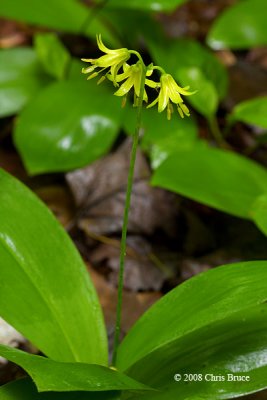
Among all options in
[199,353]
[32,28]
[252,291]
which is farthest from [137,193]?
[32,28]

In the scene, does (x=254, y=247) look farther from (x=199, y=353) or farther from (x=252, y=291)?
(x=252, y=291)

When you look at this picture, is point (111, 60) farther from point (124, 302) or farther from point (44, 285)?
point (124, 302)

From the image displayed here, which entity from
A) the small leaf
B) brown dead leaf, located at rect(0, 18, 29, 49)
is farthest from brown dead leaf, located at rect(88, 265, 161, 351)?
brown dead leaf, located at rect(0, 18, 29, 49)

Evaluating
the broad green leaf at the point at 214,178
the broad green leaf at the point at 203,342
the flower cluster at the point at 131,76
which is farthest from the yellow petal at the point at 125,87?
the broad green leaf at the point at 214,178

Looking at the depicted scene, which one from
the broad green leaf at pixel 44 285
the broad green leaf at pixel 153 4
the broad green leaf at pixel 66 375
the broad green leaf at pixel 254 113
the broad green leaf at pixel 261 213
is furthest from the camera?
the broad green leaf at pixel 153 4

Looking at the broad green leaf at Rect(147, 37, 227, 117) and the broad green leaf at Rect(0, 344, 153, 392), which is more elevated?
the broad green leaf at Rect(0, 344, 153, 392)

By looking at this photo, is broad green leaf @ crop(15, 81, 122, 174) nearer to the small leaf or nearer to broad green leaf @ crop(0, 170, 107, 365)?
the small leaf

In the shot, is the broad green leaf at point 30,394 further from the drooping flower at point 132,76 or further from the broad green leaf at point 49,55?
the broad green leaf at point 49,55
